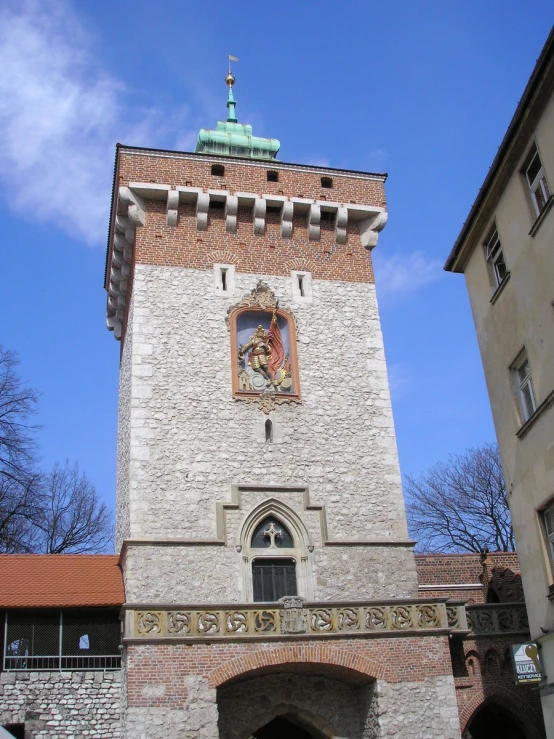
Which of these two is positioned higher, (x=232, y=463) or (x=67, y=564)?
(x=232, y=463)

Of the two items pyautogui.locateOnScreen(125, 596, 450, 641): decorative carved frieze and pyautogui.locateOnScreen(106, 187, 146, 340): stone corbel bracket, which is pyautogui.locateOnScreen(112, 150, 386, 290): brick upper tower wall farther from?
pyautogui.locateOnScreen(125, 596, 450, 641): decorative carved frieze

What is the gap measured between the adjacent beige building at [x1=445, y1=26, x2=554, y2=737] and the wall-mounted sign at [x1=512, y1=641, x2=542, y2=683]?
0.58 feet

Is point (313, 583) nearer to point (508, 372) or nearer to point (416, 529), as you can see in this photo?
point (508, 372)

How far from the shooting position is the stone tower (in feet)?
50.3

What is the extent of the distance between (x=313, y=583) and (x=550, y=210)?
811 centimetres

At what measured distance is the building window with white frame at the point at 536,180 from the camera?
12836 mm

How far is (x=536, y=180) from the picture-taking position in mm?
13125

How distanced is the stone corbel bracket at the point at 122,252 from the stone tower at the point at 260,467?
5 centimetres

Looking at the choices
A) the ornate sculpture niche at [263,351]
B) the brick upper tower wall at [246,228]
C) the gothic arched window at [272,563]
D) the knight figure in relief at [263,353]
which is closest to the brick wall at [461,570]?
the gothic arched window at [272,563]

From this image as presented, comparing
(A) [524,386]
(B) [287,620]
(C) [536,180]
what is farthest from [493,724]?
(C) [536,180]

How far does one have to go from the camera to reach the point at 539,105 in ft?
41.5

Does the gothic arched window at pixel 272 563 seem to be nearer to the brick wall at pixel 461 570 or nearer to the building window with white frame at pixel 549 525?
the brick wall at pixel 461 570

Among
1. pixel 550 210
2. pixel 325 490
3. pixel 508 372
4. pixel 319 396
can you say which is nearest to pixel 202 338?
pixel 319 396

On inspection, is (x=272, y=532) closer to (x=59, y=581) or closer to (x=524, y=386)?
(x=59, y=581)
